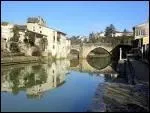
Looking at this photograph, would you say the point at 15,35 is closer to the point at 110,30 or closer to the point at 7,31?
the point at 7,31

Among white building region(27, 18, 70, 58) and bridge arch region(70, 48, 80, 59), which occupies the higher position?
white building region(27, 18, 70, 58)

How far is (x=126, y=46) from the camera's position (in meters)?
88.6

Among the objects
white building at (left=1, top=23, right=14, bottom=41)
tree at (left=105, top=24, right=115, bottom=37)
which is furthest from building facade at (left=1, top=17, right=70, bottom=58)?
tree at (left=105, top=24, right=115, bottom=37)

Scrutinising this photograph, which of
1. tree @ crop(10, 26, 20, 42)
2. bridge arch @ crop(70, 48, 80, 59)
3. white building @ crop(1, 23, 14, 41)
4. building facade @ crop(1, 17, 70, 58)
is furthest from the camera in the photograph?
bridge arch @ crop(70, 48, 80, 59)

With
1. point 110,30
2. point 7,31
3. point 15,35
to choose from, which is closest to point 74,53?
point 7,31

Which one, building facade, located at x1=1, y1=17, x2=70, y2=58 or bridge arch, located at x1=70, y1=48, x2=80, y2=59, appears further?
bridge arch, located at x1=70, y1=48, x2=80, y2=59

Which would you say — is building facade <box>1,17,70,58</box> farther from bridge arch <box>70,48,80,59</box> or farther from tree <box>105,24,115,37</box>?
tree <box>105,24,115,37</box>

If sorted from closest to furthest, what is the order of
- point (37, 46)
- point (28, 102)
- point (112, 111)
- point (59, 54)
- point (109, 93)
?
1. point (112, 111)
2. point (28, 102)
3. point (109, 93)
4. point (37, 46)
5. point (59, 54)

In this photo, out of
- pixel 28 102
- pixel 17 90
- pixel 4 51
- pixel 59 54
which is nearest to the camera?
pixel 28 102

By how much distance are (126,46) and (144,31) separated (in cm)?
986

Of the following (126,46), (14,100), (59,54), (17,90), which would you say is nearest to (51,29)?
(59,54)

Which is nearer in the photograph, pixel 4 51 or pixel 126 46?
pixel 4 51

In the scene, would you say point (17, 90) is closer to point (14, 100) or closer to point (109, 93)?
point (14, 100)

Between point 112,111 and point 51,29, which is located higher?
point 51,29
